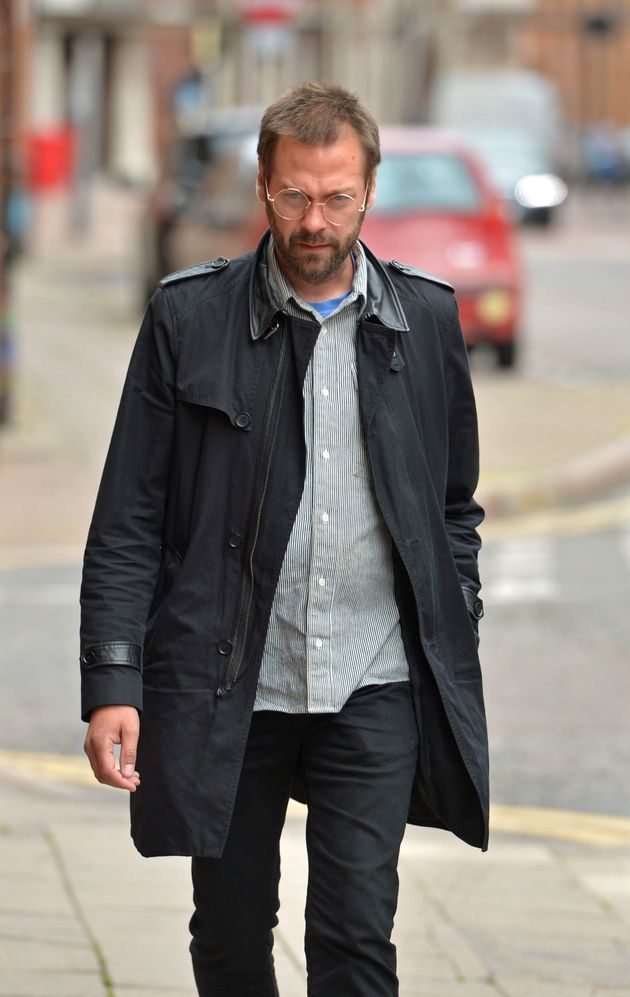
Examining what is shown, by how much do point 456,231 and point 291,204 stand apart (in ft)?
38.0

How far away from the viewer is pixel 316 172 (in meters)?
3.01

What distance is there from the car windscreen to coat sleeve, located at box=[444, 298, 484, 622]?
11132 mm

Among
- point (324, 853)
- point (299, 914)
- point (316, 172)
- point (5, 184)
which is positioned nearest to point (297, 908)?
point (299, 914)

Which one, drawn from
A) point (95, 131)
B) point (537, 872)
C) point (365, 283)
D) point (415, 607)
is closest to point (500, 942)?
point (537, 872)

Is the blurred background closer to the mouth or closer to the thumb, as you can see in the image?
the mouth

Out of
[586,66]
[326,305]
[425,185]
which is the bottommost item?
[586,66]

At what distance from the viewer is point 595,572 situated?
29.2 feet

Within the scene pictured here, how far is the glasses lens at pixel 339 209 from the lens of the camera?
119 inches

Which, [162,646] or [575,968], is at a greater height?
[162,646]

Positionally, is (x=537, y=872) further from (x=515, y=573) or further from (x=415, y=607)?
(x=515, y=573)

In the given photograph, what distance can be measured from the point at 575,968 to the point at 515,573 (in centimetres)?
475

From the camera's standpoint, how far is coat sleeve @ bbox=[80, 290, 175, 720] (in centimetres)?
307

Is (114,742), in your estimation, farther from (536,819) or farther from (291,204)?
(536,819)

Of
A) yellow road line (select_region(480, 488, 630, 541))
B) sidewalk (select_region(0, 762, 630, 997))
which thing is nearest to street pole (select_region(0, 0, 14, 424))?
yellow road line (select_region(480, 488, 630, 541))
